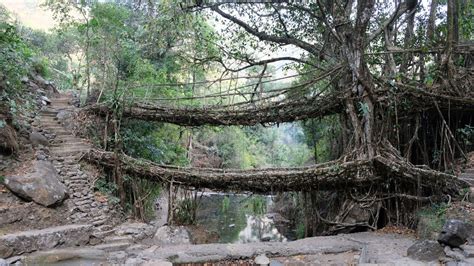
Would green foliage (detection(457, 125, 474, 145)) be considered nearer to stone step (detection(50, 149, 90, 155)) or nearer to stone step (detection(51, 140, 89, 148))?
stone step (detection(50, 149, 90, 155))

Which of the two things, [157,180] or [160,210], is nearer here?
[157,180]

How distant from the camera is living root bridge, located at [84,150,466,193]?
18.2ft

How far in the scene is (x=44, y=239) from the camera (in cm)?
509

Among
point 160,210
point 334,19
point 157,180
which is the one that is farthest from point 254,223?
point 334,19

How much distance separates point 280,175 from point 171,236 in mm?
2144

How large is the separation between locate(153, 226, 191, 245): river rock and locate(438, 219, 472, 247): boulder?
3.86 meters

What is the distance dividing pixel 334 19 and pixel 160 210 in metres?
7.52

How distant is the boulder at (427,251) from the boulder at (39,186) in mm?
5282

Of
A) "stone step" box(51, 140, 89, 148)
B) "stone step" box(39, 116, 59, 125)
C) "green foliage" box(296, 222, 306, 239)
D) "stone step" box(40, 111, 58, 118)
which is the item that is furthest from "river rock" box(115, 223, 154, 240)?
"green foliage" box(296, 222, 306, 239)

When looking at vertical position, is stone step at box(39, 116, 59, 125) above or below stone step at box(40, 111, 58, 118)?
below

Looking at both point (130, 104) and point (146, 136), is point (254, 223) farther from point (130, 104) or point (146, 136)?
point (130, 104)

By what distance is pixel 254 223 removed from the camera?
12.7 meters

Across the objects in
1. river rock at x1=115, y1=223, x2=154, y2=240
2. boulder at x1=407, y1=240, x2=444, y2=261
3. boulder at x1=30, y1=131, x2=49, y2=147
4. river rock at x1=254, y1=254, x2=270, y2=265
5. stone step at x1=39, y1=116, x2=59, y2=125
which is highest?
stone step at x1=39, y1=116, x2=59, y2=125

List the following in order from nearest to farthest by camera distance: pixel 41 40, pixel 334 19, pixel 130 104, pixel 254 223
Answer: pixel 334 19, pixel 130 104, pixel 254 223, pixel 41 40
